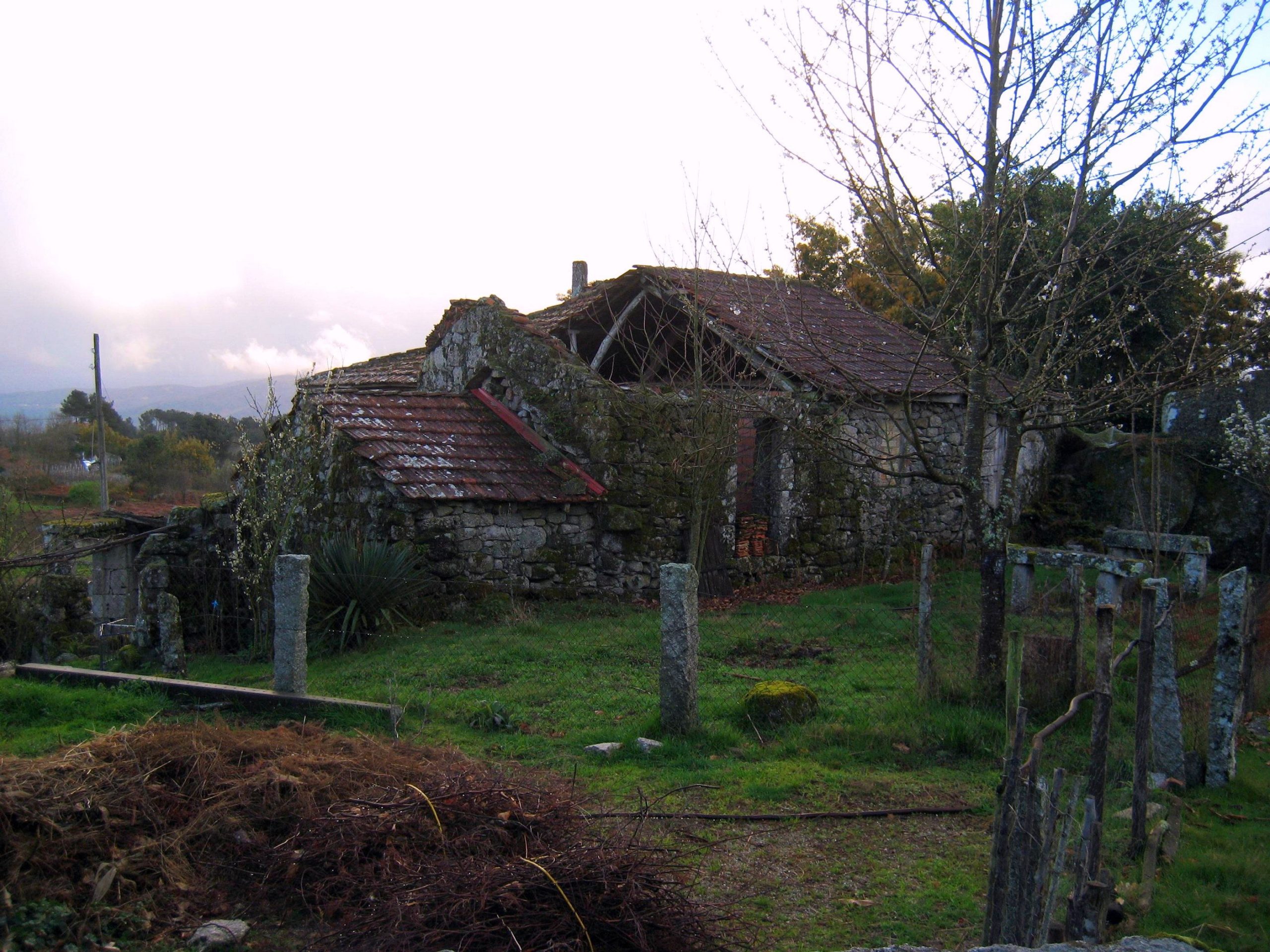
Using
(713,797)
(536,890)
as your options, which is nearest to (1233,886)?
(713,797)

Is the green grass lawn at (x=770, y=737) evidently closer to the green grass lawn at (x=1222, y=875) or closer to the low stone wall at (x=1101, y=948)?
the green grass lawn at (x=1222, y=875)

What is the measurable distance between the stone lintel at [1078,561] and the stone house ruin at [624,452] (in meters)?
1.71

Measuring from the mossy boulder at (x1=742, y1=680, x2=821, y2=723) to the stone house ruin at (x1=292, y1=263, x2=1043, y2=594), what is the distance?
2.92m

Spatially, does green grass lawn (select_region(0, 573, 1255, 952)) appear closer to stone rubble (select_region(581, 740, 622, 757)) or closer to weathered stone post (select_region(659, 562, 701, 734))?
stone rubble (select_region(581, 740, 622, 757))

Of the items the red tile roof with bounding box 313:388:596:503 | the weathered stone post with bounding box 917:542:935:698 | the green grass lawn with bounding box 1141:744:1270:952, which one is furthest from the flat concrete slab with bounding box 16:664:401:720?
the green grass lawn with bounding box 1141:744:1270:952

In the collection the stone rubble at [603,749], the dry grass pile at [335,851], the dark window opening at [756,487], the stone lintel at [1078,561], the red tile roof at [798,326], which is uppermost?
the red tile roof at [798,326]

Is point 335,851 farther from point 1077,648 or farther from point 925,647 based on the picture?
point 1077,648

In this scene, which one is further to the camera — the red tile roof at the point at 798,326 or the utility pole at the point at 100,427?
the utility pole at the point at 100,427

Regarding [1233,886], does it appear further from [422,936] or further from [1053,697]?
[422,936]

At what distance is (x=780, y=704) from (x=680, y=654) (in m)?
0.95

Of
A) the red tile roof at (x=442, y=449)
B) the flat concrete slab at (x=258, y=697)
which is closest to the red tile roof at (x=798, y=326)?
the red tile roof at (x=442, y=449)

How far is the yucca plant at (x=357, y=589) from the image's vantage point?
10.0m

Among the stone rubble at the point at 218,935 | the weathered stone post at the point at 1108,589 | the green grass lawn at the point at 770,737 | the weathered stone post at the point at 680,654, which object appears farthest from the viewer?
the weathered stone post at the point at 1108,589

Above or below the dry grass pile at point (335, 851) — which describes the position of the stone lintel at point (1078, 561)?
above
